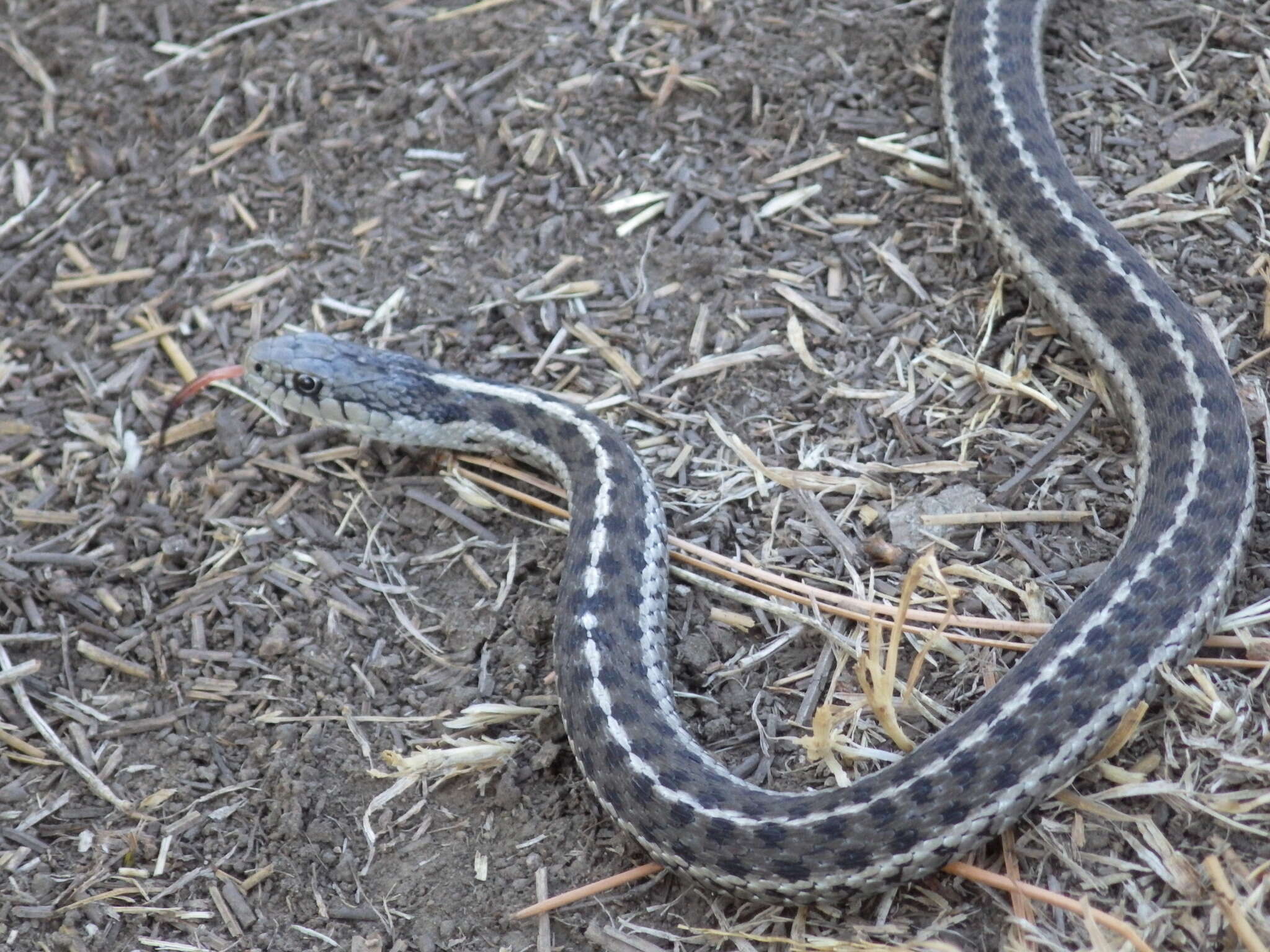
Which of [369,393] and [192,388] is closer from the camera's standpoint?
[369,393]

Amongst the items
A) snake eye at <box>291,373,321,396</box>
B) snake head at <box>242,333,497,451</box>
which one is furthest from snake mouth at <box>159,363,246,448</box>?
snake eye at <box>291,373,321,396</box>

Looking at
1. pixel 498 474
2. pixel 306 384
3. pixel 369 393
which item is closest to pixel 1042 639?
pixel 498 474

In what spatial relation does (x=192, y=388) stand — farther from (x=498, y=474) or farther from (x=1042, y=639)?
(x=1042, y=639)

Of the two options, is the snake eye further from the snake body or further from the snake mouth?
the snake mouth

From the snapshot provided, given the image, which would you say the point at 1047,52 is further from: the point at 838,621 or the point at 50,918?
the point at 50,918

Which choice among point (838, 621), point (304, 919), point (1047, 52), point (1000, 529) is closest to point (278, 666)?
point (304, 919)

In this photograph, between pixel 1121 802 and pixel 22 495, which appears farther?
pixel 22 495
